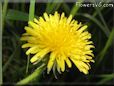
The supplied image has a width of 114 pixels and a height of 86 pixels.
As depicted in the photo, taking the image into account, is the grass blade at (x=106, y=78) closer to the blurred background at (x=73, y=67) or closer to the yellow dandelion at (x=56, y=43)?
the blurred background at (x=73, y=67)

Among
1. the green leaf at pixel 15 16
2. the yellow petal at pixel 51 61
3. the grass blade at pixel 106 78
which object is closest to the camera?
the yellow petal at pixel 51 61

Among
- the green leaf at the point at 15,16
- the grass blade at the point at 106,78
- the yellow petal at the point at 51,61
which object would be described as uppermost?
the green leaf at the point at 15,16

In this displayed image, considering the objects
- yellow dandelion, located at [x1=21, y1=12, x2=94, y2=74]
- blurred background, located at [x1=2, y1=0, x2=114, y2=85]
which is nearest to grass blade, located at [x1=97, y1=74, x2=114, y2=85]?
blurred background, located at [x1=2, y1=0, x2=114, y2=85]

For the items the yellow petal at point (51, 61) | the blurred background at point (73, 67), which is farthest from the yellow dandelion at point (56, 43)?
the blurred background at point (73, 67)

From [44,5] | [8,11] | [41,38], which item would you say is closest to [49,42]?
[41,38]

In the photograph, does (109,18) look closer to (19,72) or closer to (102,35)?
(102,35)

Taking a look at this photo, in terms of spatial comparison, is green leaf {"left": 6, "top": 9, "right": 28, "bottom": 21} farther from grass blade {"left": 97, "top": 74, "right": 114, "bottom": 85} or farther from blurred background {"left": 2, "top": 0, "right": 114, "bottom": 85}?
grass blade {"left": 97, "top": 74, "right": 114, "bottom": 85}

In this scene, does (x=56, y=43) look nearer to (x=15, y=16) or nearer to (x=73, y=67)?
(x=15, y=16)

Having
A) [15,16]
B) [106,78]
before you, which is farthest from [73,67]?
[15,16]
